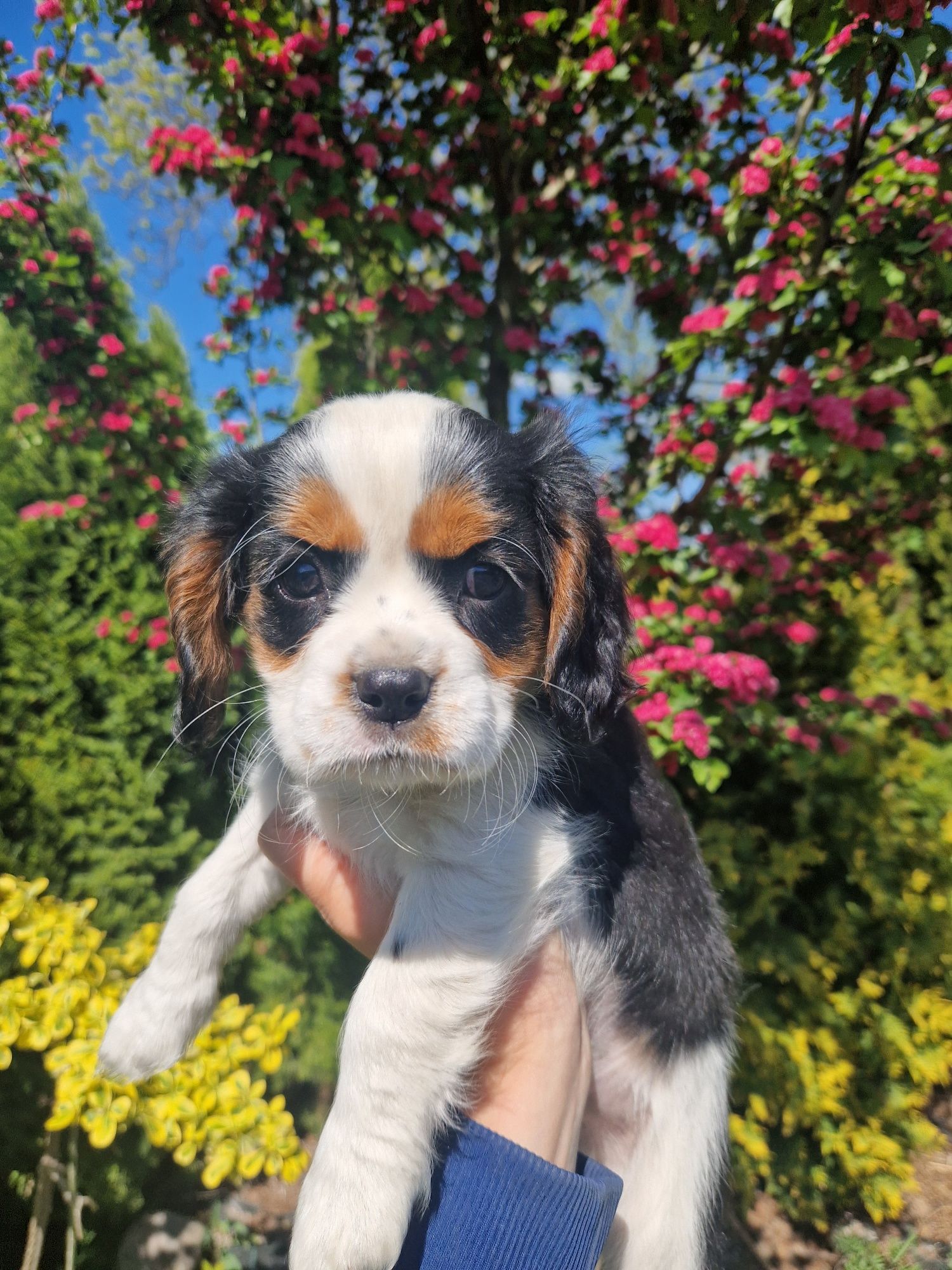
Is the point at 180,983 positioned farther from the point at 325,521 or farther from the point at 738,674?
the point at 738,674

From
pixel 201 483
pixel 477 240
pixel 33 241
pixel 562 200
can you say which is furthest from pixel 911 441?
pixel 33 241

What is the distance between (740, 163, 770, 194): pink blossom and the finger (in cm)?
222

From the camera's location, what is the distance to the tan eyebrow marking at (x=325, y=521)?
131 cm

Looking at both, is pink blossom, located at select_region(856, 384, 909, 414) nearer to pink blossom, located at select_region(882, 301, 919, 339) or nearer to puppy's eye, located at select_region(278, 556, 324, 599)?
pink blossom, located at select_region(882, 301, 919, 339)

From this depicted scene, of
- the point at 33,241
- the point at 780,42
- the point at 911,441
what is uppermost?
the point at 780,42

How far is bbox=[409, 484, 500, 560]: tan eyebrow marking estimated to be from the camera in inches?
51.1

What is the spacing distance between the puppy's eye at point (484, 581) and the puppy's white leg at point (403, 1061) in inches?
21.6

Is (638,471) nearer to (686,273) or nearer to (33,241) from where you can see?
(686,273)

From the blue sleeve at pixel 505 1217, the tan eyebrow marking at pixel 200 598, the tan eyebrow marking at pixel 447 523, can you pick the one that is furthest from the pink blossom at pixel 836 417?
the blue sleeve at pixel 505 1217

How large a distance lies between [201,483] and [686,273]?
2.17 meters

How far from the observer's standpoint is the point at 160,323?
2.95m

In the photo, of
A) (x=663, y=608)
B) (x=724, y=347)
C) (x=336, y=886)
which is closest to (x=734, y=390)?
(x=724, y=347)

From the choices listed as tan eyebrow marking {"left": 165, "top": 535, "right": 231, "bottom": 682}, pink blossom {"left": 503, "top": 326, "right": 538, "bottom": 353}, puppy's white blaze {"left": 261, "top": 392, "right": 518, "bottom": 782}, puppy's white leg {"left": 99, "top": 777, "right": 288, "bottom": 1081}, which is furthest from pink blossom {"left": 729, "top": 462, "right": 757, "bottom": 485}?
puppy's white leg {"left": 99, "top": 777, "right": 288, "bottom": 1081}

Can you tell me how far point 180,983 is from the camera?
4.99ft
